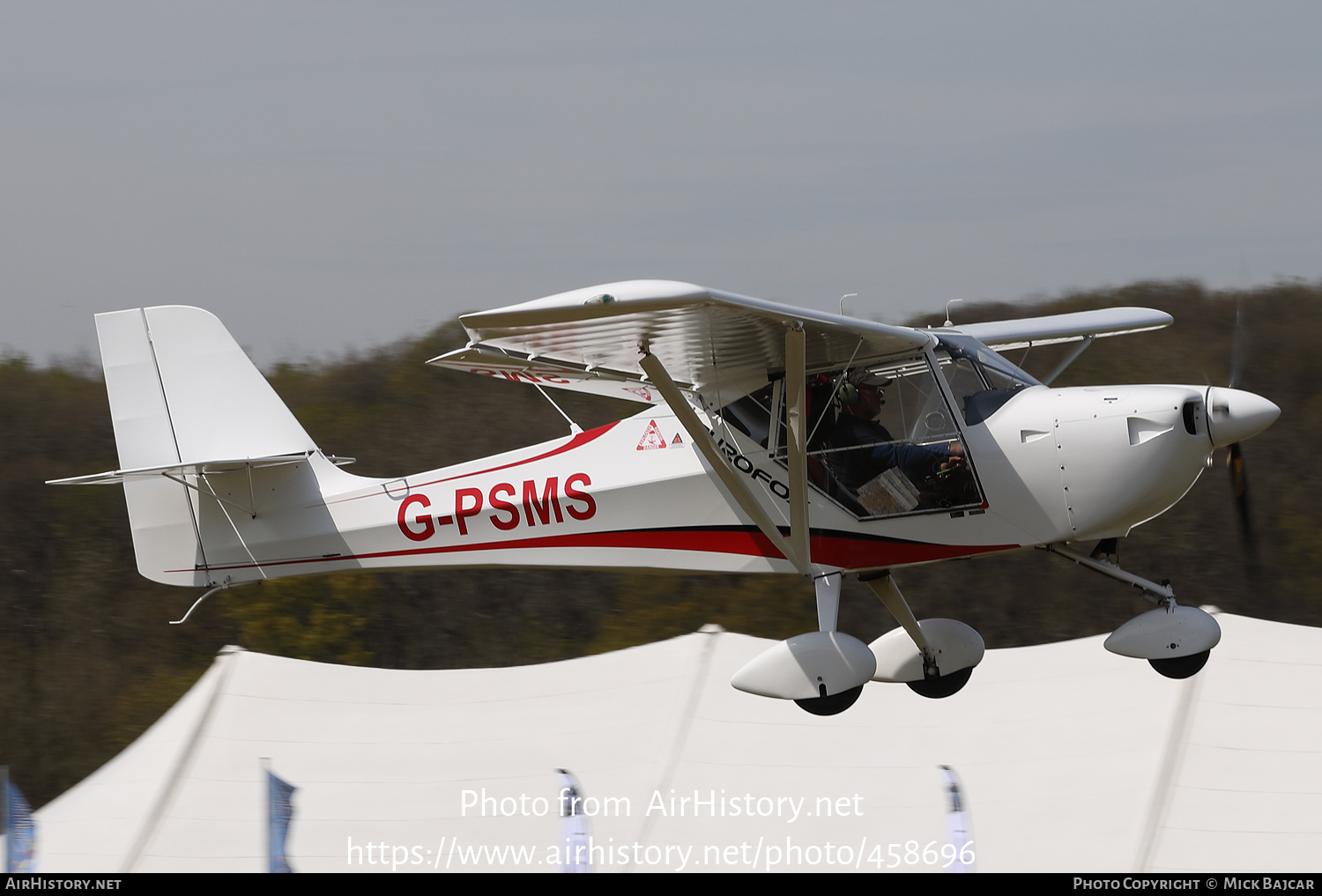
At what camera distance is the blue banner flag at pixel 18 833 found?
9234 millimetres

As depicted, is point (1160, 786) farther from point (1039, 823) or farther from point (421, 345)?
point (421, 345)

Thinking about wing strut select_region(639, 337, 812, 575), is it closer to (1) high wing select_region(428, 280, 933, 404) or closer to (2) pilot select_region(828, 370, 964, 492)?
(1) high wing select_region(428, 280, 933, 404)

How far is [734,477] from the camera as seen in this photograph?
7906mm

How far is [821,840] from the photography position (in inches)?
394

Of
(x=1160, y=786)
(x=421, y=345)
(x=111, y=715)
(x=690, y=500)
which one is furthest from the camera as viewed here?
(x=421, y=345)

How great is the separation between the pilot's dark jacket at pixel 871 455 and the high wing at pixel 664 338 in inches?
15.1

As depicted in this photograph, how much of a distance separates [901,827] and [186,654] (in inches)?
599

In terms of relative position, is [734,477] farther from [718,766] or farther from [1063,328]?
[718,766]

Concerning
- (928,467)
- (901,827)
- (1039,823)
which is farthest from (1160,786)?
(928,467)

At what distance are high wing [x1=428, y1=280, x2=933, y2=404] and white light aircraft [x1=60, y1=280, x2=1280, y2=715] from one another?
2 centimetres

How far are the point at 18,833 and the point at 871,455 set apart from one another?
6.46m

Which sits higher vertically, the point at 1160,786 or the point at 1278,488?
the point at 1160,786

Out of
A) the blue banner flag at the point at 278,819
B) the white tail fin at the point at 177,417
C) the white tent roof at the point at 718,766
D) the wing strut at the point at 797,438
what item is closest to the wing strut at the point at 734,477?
the wing strut at the point at 797,438

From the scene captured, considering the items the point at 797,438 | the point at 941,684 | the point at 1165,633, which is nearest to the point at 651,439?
the point at 797,438
